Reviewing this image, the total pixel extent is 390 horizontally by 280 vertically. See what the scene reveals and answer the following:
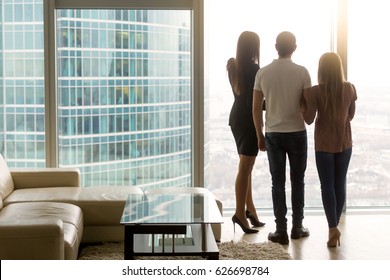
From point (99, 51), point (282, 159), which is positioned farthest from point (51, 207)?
point (99, 51)

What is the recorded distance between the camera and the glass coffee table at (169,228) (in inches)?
158

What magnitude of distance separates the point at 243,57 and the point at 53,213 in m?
1.93

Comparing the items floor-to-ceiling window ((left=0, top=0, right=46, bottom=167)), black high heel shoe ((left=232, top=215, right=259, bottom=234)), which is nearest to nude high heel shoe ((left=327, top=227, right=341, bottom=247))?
black high heel shoe ((left=232, top=215, right=259, bottom=234))

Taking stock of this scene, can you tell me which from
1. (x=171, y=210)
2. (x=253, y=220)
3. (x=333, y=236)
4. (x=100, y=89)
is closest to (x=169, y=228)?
(x=171, y=210)

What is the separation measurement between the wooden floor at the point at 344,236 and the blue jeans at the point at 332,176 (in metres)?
0.26

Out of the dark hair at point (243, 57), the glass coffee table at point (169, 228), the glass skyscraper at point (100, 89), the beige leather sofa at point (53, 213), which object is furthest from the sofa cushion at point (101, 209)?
the glass skyscraper at point (100, 89)

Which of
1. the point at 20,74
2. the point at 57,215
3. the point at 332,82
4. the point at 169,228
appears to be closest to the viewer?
Result: the point at 169,228

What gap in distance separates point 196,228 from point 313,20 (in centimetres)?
303

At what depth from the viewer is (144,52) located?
6645 mm

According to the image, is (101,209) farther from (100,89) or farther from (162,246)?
(100,89)

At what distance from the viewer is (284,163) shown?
5.30m

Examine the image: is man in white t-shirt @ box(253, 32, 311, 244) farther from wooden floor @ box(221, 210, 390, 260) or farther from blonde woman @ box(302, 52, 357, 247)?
wooden floor @ box(221, 210, 390, 260)

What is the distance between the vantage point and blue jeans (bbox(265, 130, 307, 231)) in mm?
5234

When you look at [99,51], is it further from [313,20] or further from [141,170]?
[313,20]
